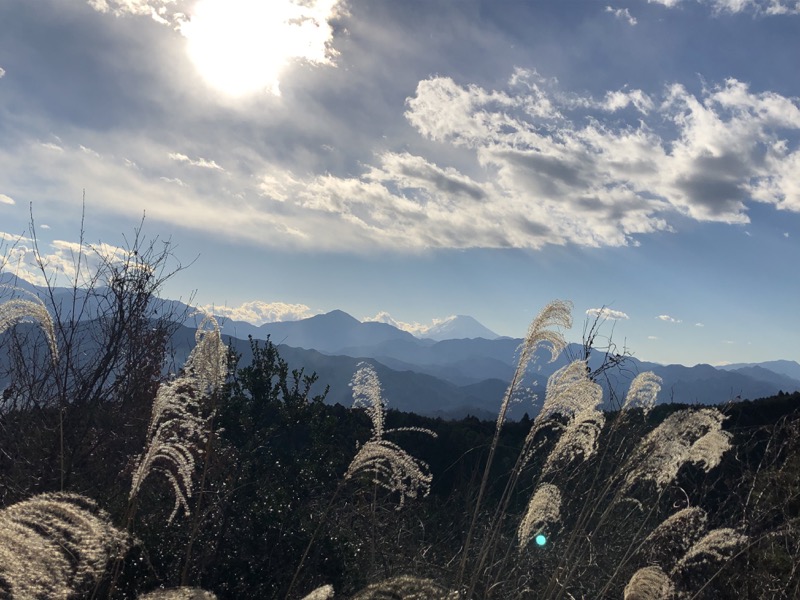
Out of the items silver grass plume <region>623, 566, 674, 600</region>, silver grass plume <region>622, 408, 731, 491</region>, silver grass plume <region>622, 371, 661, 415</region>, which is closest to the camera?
silver grass plume <region>623, 566, 674, 600</region>

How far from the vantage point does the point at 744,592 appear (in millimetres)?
4730

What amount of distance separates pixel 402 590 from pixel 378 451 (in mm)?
644

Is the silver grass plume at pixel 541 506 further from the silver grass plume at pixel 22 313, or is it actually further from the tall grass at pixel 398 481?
the silver grass plume at pixel 22 313

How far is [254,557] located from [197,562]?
0.46 meters

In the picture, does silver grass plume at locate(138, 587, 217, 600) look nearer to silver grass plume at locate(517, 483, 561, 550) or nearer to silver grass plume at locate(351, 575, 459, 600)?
silver grass plume at locate(351, 575, 459, 600)

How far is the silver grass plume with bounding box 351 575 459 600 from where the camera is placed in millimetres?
1784

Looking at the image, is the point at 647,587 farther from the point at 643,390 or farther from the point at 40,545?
the point at 40,545

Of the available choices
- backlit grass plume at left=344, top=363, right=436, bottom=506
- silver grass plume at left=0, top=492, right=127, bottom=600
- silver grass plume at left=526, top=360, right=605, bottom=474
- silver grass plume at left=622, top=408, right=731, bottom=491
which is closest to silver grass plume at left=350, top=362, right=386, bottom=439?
backlit grass plume at left=344, top=363, right=436, bottom=506

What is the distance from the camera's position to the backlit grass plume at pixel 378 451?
241cm

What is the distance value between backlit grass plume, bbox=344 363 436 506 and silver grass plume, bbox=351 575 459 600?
1.36ft

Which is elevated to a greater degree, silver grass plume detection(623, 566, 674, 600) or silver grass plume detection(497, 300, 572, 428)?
silver grass plume detection(497, 300, 572, 428)

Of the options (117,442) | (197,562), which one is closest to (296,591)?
(197,562)

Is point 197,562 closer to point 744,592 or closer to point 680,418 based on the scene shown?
point 680,418

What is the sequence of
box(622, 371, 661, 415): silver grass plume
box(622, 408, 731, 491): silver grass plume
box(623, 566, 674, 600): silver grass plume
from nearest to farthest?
box(623, 566, 674, 600): silver grass plume < box(622, 408, 731, 491): silver grass plume < box(622, 371, 661, 415): silver grass plume
